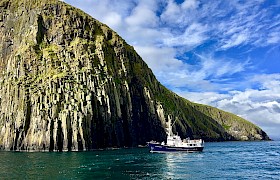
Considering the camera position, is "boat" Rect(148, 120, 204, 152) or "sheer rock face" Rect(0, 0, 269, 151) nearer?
"boat" Rect(148, 120, 204, 152)

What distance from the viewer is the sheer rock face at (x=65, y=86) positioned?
13950 cm

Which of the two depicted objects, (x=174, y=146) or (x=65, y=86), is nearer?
(x=174, y=146)

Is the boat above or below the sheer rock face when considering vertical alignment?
below

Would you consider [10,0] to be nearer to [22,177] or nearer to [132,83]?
[132,83]

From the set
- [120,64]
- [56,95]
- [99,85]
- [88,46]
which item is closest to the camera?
[56,95]

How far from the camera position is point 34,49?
168 meters

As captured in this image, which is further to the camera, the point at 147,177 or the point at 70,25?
the point at 70,25

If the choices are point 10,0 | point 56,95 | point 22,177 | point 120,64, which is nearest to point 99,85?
point 56,95

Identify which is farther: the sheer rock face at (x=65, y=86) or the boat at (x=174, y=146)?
the sheer rock face at (x=65, y=86)

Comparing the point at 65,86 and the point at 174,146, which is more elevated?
the point at 65,86

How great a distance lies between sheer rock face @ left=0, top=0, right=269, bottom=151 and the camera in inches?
5492

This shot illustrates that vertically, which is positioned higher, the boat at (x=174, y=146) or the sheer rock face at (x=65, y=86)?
the sheer rock face at (x=65, y=86)

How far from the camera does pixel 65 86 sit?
151375 mm

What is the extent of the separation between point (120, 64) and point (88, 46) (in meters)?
22.7
